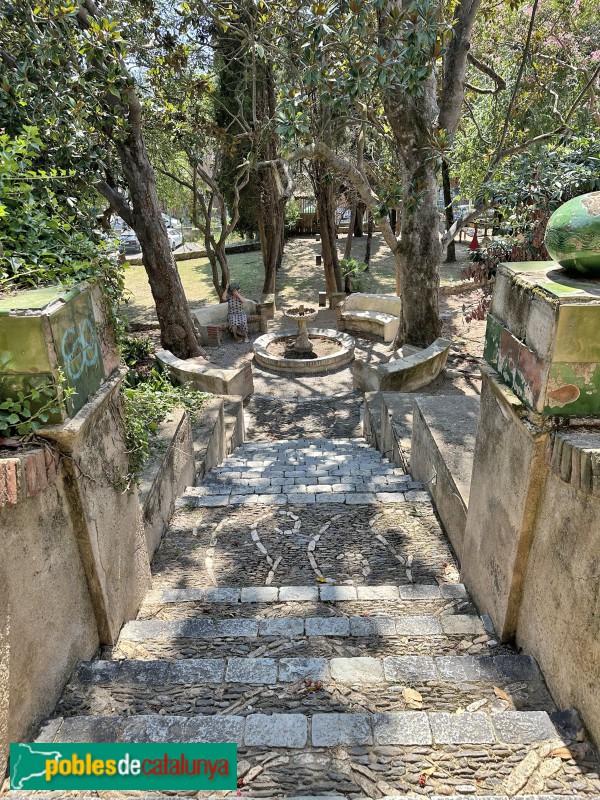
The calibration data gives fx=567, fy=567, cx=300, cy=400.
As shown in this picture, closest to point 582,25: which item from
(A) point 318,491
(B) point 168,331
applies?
(B) point 168,331

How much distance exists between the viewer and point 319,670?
2861mm

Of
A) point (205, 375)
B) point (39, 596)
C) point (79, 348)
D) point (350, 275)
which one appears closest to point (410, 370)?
point (205, 375)

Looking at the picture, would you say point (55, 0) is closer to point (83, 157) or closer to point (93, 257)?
point (83, 157)

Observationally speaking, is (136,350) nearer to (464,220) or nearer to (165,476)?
(464,220)

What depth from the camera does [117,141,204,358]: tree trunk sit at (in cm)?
973

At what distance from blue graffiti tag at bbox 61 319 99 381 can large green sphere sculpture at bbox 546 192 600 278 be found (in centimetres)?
238

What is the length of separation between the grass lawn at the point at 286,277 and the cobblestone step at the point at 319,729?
14.6 metres

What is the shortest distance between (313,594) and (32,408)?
220 cm

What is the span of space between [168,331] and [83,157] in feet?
17.2

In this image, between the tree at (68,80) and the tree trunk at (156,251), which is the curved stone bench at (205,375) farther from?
the tree at (68,80)

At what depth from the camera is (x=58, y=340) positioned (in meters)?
2.55

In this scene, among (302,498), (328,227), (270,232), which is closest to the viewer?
(302,498)

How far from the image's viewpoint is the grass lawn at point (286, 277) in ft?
60.4

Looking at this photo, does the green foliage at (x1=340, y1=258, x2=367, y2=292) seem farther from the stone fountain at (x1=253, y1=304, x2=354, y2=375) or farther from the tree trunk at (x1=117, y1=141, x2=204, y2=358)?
the tree trunk at (x1=117, y1=141, x2=204, y2=358)
